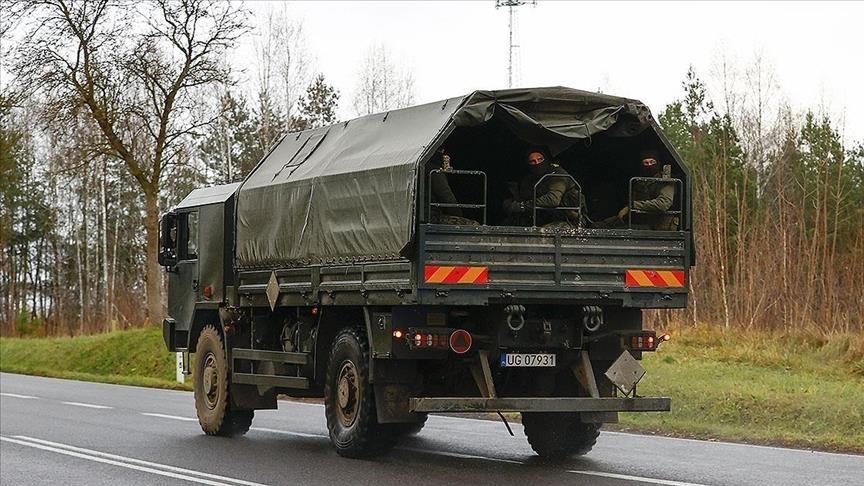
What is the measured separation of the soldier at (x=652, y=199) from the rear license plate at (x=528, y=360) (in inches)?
65.9

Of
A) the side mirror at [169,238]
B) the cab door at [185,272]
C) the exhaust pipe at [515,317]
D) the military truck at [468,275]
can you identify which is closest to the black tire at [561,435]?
the military truck at [468,275]

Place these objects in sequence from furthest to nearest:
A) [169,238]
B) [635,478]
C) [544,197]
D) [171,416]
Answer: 1. [171,416]
2. [169,238]
3. [544,197]
4. [635,478]

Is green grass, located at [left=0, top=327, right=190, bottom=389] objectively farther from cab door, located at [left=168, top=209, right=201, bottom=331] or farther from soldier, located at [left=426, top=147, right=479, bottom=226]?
soldier, located at [left=426, top=147, right=479, bottom=226]

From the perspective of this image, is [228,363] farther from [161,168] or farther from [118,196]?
[118,196]

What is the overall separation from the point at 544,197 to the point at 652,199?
1.13 metres

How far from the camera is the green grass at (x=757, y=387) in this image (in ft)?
49.2

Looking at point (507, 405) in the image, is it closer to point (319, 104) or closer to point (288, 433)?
point (288, 433)

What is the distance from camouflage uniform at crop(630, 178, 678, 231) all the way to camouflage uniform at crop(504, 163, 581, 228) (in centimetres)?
Answer: 64

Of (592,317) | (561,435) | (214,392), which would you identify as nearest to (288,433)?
(214,392)

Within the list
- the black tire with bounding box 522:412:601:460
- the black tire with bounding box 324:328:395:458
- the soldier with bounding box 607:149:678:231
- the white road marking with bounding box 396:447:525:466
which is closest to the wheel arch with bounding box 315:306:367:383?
the black tire with bounding box 324:328:395:458

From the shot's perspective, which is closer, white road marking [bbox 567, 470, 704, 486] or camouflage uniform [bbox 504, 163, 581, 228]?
white road marking [bbox 567, 470, 704, 486]

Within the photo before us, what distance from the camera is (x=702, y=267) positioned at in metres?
33.7

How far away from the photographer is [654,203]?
40.4 feet

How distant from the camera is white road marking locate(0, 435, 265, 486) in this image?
1088 centimetres
